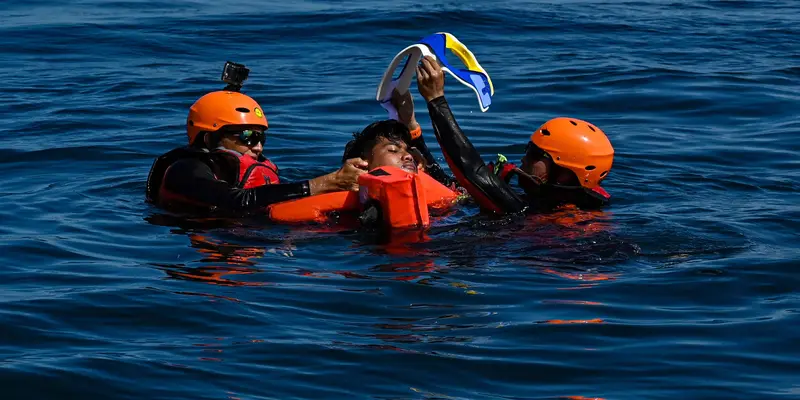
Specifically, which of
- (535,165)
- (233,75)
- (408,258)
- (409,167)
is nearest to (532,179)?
(535,165)

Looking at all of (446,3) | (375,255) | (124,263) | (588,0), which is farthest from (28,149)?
(588,0)

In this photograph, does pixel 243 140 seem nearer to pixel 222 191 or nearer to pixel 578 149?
pixel 222 191

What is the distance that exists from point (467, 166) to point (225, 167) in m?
2.15

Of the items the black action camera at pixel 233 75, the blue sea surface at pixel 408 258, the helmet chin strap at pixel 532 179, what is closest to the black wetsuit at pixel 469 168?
the blue sea surface at pixel 408 258

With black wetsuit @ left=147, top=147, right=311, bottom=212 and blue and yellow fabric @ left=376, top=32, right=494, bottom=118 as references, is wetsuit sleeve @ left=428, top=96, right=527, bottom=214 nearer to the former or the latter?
blue and yellow fabric @ left=376, top=32, right=494, bottom=118

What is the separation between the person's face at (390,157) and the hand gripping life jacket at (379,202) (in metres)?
0.29

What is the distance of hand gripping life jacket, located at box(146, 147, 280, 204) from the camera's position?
10.1 m

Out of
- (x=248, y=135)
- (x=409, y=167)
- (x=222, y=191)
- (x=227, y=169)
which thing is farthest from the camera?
(x=248, y=135)

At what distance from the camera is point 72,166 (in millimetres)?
12656

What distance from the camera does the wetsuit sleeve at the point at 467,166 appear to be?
916 centimetres

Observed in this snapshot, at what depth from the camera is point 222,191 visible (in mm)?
9609

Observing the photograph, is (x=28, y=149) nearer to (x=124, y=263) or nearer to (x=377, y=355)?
(x=124, y=263)

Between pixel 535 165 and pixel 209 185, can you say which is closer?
pixel 209 185

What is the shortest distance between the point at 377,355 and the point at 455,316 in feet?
2.94
